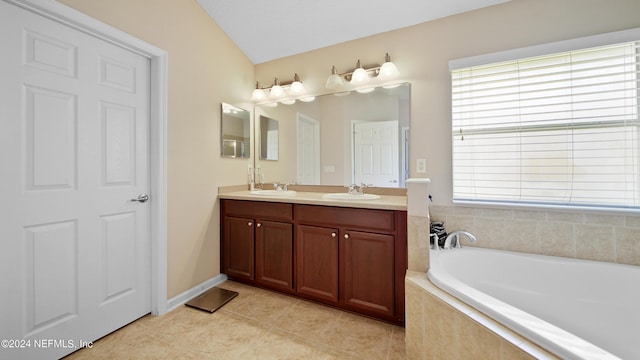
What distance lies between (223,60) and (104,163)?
1.41 meters

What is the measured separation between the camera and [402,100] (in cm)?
213

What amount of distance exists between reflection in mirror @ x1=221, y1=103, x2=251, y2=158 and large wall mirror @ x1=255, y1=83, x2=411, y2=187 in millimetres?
194

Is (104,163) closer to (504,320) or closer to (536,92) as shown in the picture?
(504,320)

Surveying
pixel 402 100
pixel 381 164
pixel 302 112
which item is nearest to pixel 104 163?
pixel 302 112

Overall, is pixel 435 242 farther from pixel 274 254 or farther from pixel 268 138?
pixel 268 138

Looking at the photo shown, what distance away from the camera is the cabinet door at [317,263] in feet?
6.15

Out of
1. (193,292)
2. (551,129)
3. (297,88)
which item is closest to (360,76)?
(297,88)

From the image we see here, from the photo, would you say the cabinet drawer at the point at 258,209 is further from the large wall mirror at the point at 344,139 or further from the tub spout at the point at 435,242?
the tub spout at the point at 435,242

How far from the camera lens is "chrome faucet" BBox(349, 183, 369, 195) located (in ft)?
7.38

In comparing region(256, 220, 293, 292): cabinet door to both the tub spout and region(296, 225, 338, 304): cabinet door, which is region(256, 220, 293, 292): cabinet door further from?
the tub spout

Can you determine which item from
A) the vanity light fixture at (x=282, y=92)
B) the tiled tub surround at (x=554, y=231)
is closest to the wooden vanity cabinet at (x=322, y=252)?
the tiled tub surround at (x=554, y=231)

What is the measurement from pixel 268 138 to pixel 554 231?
261 cm

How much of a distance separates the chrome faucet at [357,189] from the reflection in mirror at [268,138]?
3.19 feet

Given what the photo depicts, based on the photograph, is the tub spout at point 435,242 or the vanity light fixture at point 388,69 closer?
the tub spout at point 435,242
